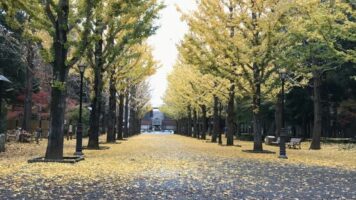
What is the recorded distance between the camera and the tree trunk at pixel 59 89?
17578 mm

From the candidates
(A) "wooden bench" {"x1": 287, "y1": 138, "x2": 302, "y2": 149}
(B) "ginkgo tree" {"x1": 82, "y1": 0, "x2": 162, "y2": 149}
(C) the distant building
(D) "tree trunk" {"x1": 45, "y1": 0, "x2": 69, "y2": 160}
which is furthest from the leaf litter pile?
(C) the distant building

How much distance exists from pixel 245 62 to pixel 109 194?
18.4 meters

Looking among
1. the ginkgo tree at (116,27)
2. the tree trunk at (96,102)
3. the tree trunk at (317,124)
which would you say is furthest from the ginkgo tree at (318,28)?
the tree trunk at (96,102)

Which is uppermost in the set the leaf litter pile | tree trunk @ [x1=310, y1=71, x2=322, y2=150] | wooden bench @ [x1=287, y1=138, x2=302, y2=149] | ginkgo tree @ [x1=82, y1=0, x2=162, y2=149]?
ginkgo tree @ [x1=82, y1=0, x2=162, y2=149]

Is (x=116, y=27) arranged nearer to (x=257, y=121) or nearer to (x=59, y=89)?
(x=59, y=89)


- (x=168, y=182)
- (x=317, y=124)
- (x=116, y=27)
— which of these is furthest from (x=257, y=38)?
(x=168, y=182)

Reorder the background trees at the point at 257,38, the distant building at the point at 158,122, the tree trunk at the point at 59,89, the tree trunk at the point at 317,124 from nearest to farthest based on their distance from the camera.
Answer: the tree trunk at the point at 59,89 < the background trees at the point at 257,38 < the tree trunk at the point at 317,124 < the distant building at the point at 158,122

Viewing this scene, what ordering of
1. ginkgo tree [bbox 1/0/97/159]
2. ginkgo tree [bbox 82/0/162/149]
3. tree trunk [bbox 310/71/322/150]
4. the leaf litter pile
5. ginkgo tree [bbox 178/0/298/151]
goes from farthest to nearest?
tree trunk [bbox 310/71/322/150], ginkgo tree [bbox 178/0/298/151], ginkgo tree [bbox 82/0/162/149], ginkgo tree [bbox 1/0/97/159], the leaf litter pile

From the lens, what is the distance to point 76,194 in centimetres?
980

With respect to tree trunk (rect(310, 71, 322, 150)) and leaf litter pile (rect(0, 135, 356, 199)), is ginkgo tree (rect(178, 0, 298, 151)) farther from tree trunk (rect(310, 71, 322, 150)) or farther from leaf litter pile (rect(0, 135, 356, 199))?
leaf litter pile (rect(0, 135, 356, 199))

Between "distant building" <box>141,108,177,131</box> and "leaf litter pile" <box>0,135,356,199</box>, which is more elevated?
"distant building" <box>141,108,177,131</box>

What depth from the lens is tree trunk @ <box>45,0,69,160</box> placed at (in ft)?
57.7

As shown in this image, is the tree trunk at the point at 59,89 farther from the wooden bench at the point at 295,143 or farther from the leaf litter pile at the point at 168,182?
the wooden bench at the point at 295,143

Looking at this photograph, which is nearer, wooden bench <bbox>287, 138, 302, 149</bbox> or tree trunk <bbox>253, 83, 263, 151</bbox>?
tree trunk <bbox>253, 83, 263, 151</bbox>
